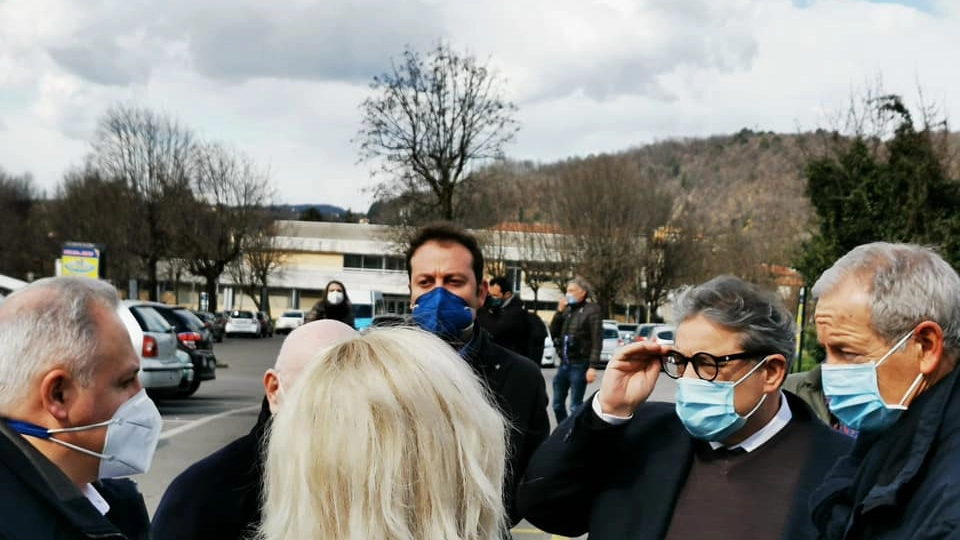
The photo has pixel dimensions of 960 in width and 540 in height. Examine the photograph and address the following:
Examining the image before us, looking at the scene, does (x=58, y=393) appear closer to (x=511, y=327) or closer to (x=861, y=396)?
(x=861, y=396)

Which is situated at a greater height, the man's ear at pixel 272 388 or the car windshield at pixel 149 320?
the man's ear at pixel 272 388

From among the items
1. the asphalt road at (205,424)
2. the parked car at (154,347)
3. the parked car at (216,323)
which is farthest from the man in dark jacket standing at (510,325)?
the parked car at (216,323)

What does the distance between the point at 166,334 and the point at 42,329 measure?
41.4ft

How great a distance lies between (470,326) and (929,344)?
5.46 ft

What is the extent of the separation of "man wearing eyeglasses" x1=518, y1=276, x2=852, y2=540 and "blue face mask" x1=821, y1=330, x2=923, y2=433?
21 centimetres

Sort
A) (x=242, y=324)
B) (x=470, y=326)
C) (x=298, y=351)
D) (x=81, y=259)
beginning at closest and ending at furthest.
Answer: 1. (x=298, y=351)
2. (x=470, y=326)
3. (x=81, y=259)
4. (x=242, y=324)

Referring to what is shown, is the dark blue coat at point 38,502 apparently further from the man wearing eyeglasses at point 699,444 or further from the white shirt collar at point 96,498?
the man wearing eyeglasses at point 699,444

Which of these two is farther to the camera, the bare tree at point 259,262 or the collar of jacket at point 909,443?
the bare tree at point 259,262

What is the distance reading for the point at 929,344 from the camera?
2.56 metres

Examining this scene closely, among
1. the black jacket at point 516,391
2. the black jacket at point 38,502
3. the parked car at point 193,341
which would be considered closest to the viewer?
the black jacket at point 38,502

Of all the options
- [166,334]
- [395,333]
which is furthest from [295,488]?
[166,334]

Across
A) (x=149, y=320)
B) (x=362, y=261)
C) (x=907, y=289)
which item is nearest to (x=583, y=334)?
(x=149, y=320)

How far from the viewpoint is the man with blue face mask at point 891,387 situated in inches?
89.7

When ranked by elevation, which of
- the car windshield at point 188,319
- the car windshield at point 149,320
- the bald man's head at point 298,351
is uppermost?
the bald man's head at point 298,351
